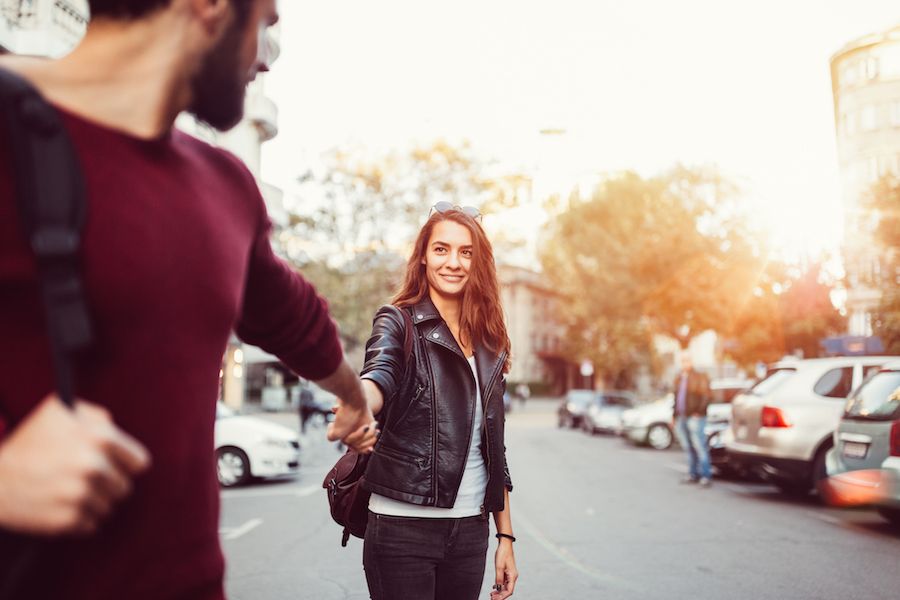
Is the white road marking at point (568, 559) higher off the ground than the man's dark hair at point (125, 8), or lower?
lower

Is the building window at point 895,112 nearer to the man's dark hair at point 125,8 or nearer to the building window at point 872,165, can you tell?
the building window at point 872,165

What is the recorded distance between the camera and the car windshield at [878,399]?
27.6 feet

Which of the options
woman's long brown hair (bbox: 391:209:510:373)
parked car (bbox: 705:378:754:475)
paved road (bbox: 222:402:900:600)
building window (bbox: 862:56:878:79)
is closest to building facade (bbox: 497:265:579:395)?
building window (bbox: 862:56:878:79)

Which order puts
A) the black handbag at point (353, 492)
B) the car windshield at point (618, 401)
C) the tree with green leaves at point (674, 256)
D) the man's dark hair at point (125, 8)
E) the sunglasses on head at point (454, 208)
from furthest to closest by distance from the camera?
the tree with green leaves at point (674, 256), the car windshield at point (618, 401), the sunglasses on head at point (454, 208), the black handbag at point (353, 492), the man's dark hair at point (125, 8)

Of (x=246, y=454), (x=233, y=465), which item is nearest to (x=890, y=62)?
(x=246, y=454)

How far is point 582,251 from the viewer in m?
41.0

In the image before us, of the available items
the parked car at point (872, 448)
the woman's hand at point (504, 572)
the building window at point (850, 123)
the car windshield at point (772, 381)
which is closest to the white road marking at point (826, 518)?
the parked car at point (872, 448)

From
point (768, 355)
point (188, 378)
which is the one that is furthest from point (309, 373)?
point (768, 355)

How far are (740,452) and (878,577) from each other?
16.5 ft

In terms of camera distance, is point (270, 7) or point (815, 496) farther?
point (815, 496)

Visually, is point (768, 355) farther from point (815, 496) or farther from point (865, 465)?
point (865, 465)

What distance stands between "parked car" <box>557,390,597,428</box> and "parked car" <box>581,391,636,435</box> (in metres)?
1.06

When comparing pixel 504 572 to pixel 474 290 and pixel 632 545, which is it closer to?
pixel 474 290

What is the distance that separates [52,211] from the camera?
102cm
